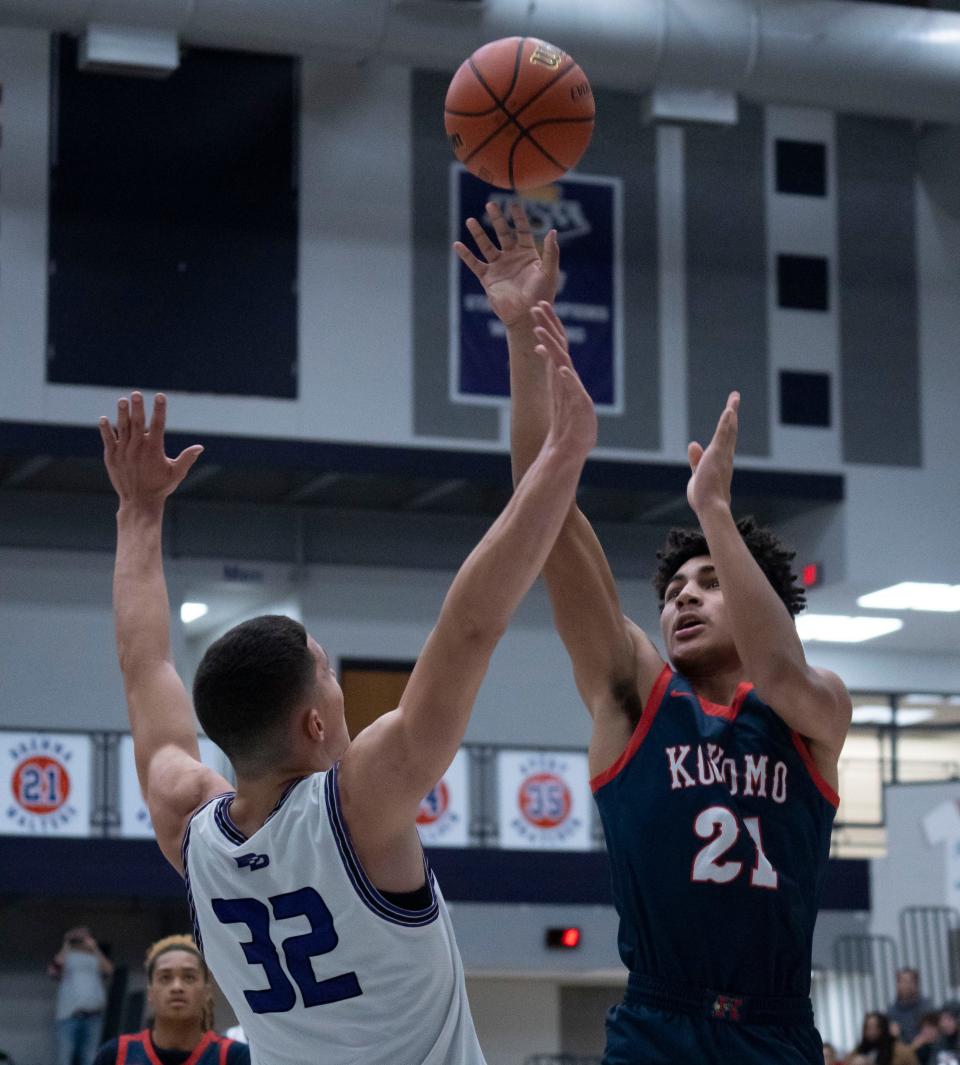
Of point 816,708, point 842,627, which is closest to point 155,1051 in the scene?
point 816,708

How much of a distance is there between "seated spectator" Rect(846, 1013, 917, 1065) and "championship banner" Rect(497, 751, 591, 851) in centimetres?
488

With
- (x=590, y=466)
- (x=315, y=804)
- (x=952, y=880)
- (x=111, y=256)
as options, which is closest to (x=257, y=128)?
(x=111, y=256)

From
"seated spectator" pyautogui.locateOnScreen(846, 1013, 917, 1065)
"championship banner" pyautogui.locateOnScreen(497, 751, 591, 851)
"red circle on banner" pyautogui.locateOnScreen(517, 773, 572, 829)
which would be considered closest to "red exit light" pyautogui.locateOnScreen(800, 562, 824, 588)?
"championship banner" pyautogui.locateOnScreen(497, 751, 591, 851)

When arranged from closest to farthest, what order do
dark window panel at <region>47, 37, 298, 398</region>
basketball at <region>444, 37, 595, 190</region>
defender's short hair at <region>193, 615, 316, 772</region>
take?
defender's short hair at <region>193, 615, 316, 772</region>
basketball at <region>444, 37, 595, 190</region>
dark window panel at <region>47, 37, 298, 398</region>

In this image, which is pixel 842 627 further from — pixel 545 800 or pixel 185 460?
pixel 185 460

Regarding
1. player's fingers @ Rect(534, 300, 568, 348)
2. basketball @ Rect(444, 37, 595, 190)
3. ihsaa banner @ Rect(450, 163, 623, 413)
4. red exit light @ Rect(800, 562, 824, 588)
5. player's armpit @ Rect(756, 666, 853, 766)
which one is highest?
ihsaa banner @ Rect(450, 163, 623, 413)

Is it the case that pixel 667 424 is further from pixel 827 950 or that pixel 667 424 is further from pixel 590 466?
pixel 827 950

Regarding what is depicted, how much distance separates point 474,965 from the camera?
20.0 meters

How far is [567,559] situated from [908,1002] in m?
14.9

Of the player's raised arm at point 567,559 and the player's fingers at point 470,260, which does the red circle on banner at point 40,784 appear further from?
the player's fingers at point 470,260

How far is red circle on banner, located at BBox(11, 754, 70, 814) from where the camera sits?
1855 cm

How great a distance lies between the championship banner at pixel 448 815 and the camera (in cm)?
→ 1966

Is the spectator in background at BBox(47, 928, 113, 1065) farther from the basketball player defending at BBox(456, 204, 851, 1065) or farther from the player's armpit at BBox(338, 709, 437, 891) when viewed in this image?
the player's armpit at BBox(338, 709, 437, 891)

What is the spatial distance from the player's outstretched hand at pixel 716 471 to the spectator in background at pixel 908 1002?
1471 cm
